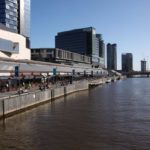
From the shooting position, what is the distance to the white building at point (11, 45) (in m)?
95.7

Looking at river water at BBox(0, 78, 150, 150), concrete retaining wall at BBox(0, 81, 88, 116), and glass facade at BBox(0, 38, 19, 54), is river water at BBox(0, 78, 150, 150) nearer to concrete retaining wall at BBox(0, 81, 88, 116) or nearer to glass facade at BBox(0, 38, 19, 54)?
concrete retaining wall at BBox(0, 81, 88, 116)

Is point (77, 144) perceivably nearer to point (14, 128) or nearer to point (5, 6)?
point (14, 128)

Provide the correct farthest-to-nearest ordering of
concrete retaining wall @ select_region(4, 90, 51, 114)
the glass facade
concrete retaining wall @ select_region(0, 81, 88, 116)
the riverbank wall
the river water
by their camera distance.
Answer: the glass facade < concrete retaining wall @ select_region(4, 90, 51, 114) < concrete retaining wall @ select_region(0, 81, 88, 116) < the riverbank wall < the river water

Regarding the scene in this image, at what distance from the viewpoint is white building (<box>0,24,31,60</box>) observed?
314ft

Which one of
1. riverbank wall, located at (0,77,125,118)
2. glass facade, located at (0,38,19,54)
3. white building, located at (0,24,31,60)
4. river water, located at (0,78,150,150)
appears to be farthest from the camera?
white building, located at (0,24,31,60)

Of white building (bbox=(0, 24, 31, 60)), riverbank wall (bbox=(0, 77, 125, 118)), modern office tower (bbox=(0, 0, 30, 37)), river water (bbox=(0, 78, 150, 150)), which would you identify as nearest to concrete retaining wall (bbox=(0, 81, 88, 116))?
riverbank wall (bbox=(0, 77, 125, 118))

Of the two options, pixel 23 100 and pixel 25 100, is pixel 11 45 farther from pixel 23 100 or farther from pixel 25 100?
pixel 23 100

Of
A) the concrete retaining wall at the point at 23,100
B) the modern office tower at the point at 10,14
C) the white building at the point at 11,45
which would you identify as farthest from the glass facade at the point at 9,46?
the modern office tower at the point at 10,14

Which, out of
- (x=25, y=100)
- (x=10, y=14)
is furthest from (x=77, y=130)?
(x=10, y=14)

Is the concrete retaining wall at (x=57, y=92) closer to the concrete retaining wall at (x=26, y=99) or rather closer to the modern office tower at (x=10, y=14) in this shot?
the concrete retaining wall at (x=26, y=99)

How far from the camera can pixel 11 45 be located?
99625 mm

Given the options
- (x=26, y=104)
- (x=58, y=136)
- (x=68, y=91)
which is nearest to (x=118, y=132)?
(x=58, y=136)

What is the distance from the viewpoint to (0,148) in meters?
32.4

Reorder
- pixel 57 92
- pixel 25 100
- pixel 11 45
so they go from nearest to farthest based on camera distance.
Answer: pixel 25 100 < pixel 57 92 < pixel 11 45
